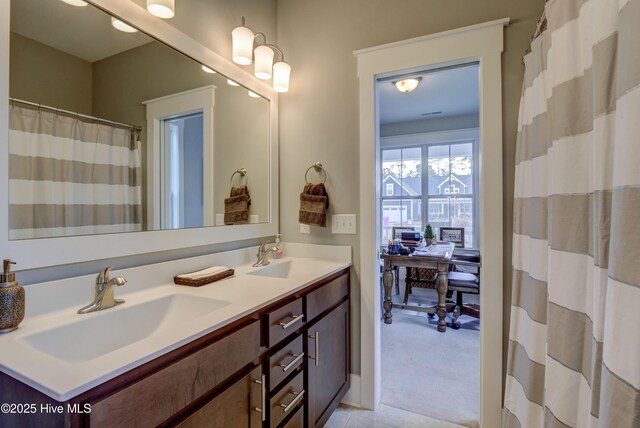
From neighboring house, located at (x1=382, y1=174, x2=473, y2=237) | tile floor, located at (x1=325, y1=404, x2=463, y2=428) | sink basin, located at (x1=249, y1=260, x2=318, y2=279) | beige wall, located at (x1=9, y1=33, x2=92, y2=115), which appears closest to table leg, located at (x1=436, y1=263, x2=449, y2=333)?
tile floor, located at (x1=325, y1=404, x2=463, y2=428)

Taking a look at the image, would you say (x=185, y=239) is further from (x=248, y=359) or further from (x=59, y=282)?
(x=248, y=359)

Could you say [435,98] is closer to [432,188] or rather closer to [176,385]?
[432,188]

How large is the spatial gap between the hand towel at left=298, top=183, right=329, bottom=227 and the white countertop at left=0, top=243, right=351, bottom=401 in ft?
0.97

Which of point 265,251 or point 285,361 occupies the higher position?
point 265,251

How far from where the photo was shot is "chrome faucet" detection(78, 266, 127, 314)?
1.03m

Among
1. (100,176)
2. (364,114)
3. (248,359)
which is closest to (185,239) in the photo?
(100,176)

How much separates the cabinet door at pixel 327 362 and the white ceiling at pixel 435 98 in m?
2.57

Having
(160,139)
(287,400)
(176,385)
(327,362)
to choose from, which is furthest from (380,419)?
(160,139)

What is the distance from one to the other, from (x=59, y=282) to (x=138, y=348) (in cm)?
52

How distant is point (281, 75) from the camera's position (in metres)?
1.95

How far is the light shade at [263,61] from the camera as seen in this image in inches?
71.6

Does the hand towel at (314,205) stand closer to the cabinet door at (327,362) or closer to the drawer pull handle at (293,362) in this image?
the cabinet door at (327,362)

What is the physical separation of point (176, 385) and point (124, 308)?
413 mm

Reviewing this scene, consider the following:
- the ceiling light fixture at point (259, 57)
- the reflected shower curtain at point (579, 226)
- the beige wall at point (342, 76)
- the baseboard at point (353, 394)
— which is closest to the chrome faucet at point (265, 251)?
the beige wall at point (342, 76)
